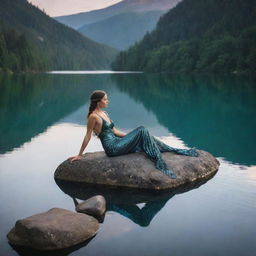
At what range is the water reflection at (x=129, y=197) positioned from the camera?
858 cm

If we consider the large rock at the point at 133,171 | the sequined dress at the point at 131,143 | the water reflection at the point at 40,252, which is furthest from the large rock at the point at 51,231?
the sequined dress at the point at 131,143

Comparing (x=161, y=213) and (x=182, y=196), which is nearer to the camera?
(x=161, y=213)

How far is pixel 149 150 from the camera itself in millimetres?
10898

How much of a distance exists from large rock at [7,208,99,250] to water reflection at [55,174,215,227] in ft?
4.03

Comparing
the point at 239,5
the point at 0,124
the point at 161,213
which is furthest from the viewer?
the point at 239,5

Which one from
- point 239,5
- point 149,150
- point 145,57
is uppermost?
point 239,5

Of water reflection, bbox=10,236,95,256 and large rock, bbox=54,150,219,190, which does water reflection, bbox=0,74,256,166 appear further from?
water reflection, bbox=10,236,95,256

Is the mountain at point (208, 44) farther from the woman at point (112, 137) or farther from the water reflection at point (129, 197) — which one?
the water reflection at point (129, 197)

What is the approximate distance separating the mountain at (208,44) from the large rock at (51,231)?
96.5 meters

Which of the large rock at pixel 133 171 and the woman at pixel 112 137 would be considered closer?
the large rock at pixel 133 171

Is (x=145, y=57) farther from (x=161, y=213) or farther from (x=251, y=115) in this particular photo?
(x=161, y=213)

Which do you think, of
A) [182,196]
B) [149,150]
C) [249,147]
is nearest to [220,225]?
[182,196]

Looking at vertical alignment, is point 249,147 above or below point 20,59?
above

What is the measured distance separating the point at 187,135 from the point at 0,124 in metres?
9.63
